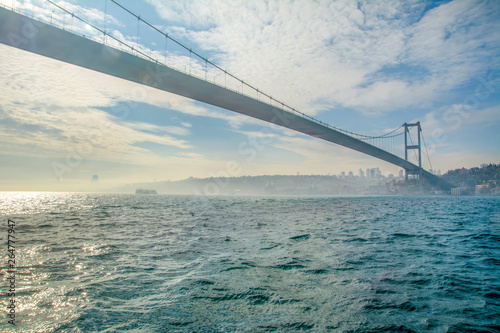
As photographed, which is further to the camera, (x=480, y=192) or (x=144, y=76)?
(x=480, y=192)

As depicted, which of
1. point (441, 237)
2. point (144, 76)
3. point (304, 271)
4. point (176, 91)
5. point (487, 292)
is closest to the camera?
point (487, 292)

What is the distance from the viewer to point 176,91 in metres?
33.0

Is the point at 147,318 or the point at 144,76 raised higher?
the point at 144,76

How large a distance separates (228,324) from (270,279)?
75.0 inches

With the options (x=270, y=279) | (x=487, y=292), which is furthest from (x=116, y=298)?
(x=487, y=292)

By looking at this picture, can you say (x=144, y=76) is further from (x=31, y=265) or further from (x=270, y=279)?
(x=270, y=279)

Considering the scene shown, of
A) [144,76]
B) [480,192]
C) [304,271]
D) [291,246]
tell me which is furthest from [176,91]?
[480,192]

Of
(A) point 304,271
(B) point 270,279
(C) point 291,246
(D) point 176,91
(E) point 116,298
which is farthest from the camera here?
(D) point 176,91

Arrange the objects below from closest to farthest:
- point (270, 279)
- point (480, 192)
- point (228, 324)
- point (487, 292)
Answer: point (228, 324) → point (487, 292) → point (270, 279) → point (480, 192)

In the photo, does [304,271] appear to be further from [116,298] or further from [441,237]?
[441,237]

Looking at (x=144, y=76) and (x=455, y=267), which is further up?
(x=144, y=76)

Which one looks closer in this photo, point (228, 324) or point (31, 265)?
point (228, 324)

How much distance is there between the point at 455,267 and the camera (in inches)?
239

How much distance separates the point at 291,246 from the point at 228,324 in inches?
204
